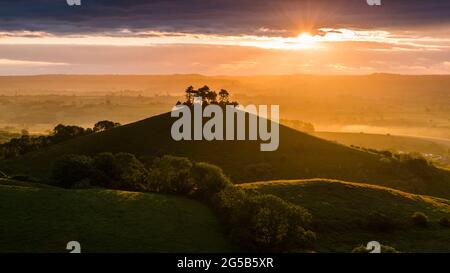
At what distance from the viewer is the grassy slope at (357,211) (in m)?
75.0

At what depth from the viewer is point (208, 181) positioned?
286ft

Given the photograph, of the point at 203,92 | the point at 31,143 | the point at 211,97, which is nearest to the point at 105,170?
the point at 31,143

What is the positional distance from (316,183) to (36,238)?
52.3 meters

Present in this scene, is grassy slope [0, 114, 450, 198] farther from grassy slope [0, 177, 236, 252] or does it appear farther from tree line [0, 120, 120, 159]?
grassy slope [0, 177, 236, 252]

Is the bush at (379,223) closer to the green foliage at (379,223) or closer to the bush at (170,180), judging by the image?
the green foliage at (379,223)

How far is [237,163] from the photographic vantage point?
452ft

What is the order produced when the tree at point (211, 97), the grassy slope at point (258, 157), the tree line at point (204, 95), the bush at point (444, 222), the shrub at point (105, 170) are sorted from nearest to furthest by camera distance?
the bush at point (444, 222) → the shrub at point (105, 170) → the grassy slope at point (258, 157) → the tree line at point (204, 95) → the tree at point (211, 97)

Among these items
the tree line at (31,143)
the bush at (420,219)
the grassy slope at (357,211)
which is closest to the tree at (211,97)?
the tree line at (31,143)

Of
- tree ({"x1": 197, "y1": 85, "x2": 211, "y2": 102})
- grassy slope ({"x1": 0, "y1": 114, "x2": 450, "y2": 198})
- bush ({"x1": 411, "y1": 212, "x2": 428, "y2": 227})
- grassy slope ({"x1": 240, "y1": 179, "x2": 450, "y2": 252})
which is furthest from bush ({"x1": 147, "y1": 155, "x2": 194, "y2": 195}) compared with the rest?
tree ({"x1": 197, "y1": 85, "x2": 211, "y2": 102})

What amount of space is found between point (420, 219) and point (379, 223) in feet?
26.7

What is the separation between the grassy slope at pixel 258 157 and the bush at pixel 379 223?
46.9 metres

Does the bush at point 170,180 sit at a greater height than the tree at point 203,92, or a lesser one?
lesser

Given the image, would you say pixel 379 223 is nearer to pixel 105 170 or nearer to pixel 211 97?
pixel 105 170
